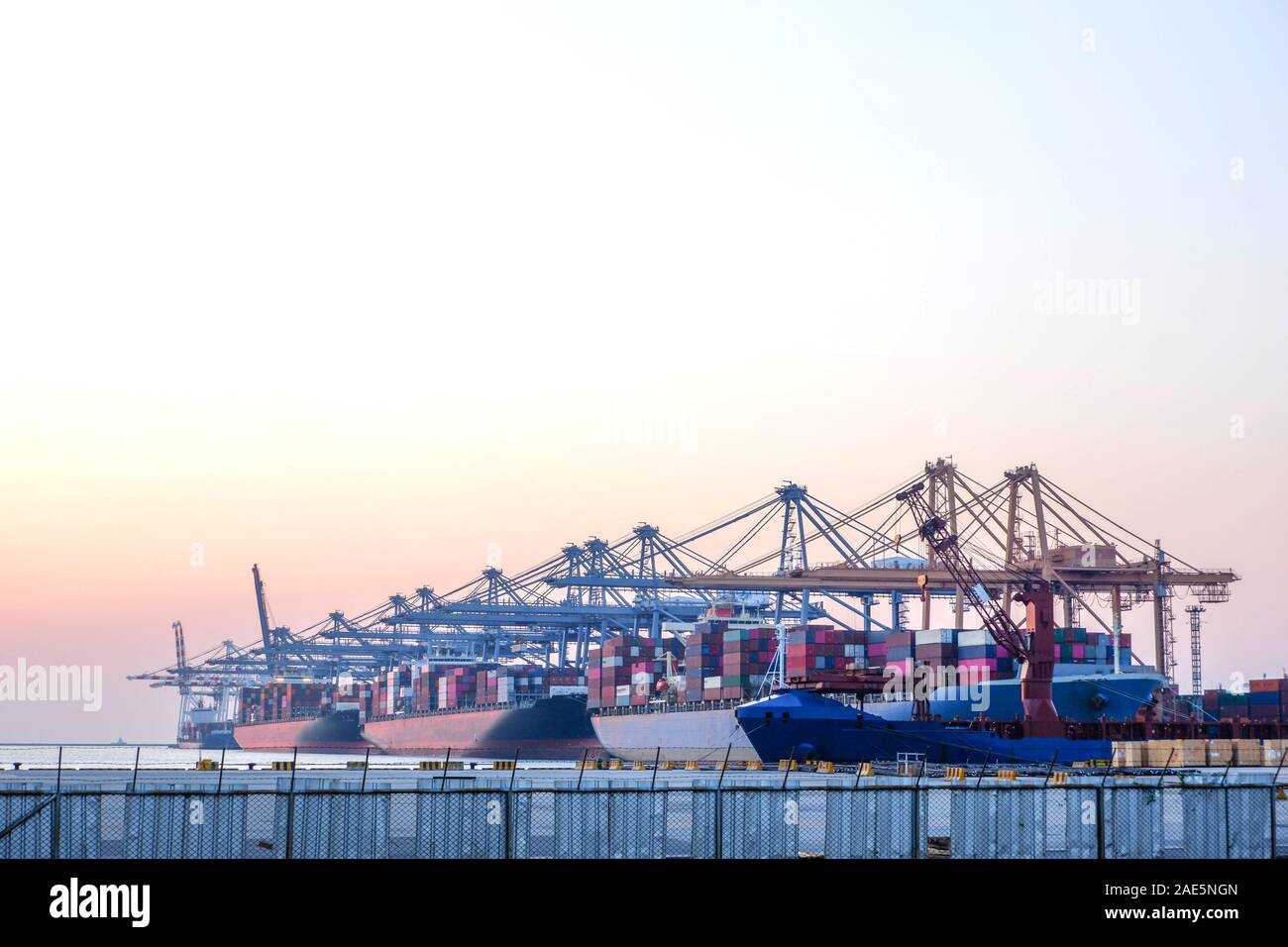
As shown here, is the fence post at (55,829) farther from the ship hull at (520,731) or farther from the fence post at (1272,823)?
the ship hull at (520,731)

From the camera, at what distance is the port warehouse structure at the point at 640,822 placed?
92.8 feet

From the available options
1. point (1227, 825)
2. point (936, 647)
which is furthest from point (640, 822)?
point (936, 647)

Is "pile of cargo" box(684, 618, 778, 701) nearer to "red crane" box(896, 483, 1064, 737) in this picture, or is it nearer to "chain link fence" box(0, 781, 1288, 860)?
"red crane" box(896, 483, 1064, 737)

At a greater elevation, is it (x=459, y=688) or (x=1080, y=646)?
(x=1080, y=646)

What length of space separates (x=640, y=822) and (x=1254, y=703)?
352 ft

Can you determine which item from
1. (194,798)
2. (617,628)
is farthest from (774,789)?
(617,628)

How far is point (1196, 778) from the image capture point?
50.3 m

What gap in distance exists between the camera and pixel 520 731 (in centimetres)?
16412

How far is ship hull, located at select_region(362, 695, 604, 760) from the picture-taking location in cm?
15512

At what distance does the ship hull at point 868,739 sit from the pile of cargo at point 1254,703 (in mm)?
30934

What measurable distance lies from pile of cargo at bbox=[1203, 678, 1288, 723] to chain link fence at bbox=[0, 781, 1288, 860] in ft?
313

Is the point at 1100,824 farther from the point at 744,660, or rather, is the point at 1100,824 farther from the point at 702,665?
the point at 702,665
